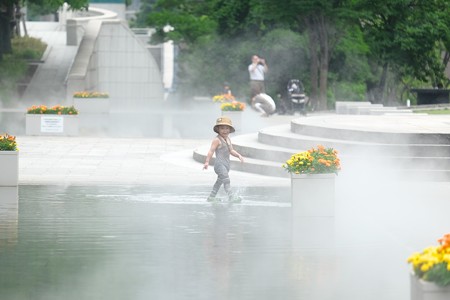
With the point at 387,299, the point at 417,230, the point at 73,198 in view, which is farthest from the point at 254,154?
the point at 387,299

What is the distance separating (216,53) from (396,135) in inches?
1318

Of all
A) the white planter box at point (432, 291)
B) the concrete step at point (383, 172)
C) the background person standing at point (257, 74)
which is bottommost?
the concrete step at point (383, 172)

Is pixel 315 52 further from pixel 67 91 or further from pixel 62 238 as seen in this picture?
pixel 62 238

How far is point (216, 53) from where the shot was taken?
59562 millimetres

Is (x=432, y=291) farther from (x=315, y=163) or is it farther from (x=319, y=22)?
(x=319, y=22)

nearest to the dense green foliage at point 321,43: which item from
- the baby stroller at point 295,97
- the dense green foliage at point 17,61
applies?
the baby stroller at point 295,97

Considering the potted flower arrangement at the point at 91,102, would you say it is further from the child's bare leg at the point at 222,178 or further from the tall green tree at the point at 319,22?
the child's bare leg at the point at 222,178

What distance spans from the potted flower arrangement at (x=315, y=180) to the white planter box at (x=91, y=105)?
2990 centimetres

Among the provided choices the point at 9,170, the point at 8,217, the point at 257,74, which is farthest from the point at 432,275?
the point at 257,74

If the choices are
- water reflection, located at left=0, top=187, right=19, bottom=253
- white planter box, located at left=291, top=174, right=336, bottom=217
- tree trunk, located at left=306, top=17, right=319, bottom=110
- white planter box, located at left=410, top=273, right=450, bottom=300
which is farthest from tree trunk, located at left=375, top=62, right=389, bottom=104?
white planter box, located at left=410, top=273, right=450, bottom=300

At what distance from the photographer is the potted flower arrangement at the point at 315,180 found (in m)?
19.0

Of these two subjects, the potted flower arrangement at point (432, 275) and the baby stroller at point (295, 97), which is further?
the baby stroller at point (295, 97)

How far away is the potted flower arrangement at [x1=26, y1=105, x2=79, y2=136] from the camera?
1419 inches

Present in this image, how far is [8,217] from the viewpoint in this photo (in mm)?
19188
